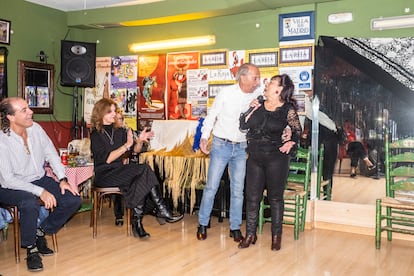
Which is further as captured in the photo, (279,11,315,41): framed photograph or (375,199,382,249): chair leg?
(279,11,315,41): framed photograph

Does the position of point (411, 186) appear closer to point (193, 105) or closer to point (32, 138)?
point (193, 105)

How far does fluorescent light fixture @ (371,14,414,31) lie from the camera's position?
4.23m

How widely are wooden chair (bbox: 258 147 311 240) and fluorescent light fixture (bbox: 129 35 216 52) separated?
1863 mm

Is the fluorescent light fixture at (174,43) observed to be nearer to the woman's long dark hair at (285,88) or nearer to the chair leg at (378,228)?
the woman's long dark hair at (285,88)

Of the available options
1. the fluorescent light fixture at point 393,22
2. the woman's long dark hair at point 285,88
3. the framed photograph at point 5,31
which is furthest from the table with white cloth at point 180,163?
the framed photograph at point 5,31

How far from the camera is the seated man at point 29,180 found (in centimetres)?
315

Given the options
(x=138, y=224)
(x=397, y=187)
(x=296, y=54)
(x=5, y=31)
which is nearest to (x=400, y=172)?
(x=397, y=187)

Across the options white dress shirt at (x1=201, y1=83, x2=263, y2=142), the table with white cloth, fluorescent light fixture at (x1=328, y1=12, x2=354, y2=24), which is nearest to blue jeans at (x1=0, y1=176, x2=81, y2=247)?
white dress shirt at (x1=201, y1=83, x2=263, y2=142)

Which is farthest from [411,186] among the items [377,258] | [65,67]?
[65,67]

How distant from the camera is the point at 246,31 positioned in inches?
206

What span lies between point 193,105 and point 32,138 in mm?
2434

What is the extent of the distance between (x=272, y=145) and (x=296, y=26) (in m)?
1.88

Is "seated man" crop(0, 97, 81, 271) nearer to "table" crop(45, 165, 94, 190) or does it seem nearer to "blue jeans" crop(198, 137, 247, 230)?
"table" crop(45, 165, 94, 190)

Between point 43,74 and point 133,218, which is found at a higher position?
point 43,74
